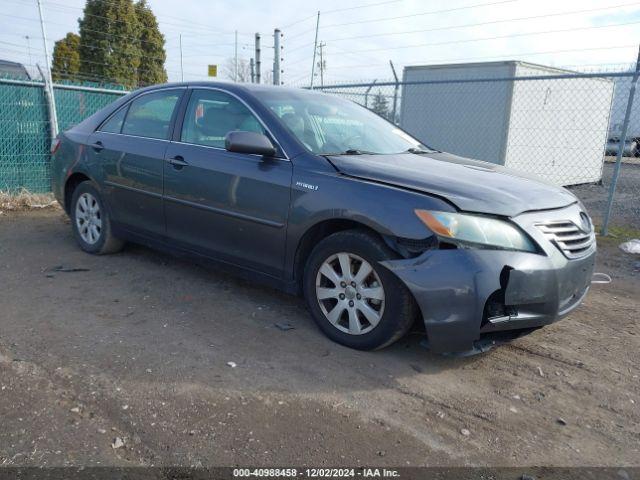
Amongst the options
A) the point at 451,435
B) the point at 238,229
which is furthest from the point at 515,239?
the point at 238,229

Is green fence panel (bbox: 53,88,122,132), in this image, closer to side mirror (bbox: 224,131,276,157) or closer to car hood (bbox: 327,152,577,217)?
side mirror (bbox: 224,131,276,157)

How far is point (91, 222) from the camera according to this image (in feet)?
18.0

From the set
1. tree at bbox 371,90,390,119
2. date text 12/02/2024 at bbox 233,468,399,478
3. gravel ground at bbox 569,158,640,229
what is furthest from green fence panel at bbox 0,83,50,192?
gravel ground at bbox 569,158,640,229

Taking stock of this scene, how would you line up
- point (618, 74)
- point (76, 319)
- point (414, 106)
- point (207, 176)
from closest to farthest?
point (76, 319) → point (207, 176) → point (618, 74) → point (414, 106)

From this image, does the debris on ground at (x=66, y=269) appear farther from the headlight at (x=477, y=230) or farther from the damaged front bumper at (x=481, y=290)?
the headlight at (x=477, y=230)

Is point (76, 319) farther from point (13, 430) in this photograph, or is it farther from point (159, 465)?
point (159, 465)

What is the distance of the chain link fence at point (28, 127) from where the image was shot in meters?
8.05

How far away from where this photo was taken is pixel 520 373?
338 cm

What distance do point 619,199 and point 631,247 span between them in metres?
5.38

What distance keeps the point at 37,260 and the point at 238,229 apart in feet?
8.50

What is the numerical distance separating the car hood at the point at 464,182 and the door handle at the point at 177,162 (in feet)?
4.34

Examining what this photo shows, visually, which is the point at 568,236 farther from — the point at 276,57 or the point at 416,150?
the point at 276,57

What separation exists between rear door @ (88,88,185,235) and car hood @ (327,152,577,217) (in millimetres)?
1736

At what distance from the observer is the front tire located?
327 centimetres
